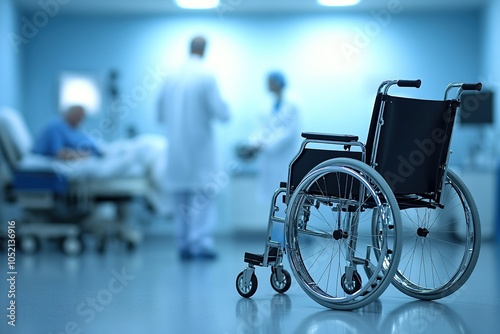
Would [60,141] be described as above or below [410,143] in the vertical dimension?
below

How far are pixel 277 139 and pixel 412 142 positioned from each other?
8.96 feet

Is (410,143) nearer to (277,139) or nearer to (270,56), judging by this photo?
(277,139)

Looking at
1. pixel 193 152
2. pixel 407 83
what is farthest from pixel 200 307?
pixel 193 152

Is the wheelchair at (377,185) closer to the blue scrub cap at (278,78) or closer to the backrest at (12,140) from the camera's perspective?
the blue scrub cap at (278,78)

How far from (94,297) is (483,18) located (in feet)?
16.9

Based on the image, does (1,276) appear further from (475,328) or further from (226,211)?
(226,211)

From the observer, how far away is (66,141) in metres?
5.57

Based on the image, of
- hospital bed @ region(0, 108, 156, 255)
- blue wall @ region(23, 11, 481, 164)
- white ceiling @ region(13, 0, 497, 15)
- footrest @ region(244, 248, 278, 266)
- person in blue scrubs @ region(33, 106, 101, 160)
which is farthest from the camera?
blue wall @ region(23, 11, 481, 164)

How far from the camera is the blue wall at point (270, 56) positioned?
7246 millimetres

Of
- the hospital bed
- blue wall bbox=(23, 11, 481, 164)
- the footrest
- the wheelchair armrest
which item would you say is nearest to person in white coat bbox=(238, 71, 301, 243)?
the hospital bed

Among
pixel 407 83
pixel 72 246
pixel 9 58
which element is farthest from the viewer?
pixel 9 58

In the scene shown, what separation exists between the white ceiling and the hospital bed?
5.98 ft

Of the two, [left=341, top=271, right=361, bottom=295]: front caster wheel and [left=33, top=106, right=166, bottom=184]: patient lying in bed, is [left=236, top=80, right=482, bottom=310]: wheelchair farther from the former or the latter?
[left=33, top=106, right=166, bottom=184]: patient lying in bed

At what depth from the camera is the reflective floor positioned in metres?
2.53
